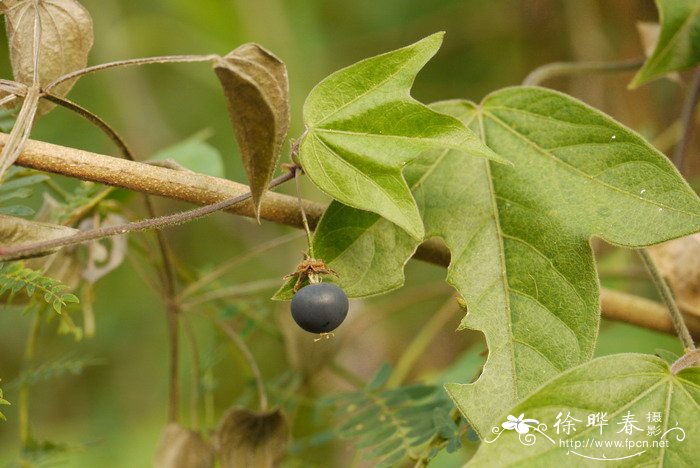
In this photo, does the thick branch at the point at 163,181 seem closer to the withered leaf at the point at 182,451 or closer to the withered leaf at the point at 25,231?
the withered leaf at the point at 25,231

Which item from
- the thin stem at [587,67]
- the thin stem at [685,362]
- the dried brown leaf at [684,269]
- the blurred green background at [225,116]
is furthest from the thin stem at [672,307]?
the blurred green background at [225,116]

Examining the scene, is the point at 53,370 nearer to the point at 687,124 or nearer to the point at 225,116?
the point at 687,124

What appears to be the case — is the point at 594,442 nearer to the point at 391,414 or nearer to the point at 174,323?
the point at 391,414

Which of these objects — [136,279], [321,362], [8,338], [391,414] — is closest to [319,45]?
[136,279]

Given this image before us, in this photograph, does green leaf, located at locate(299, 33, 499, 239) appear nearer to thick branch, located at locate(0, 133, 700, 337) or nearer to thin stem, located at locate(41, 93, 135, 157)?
thick branch, located at locate(0, 133, 700, 337)

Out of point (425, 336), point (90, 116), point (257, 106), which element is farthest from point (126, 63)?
point (425, 336)
